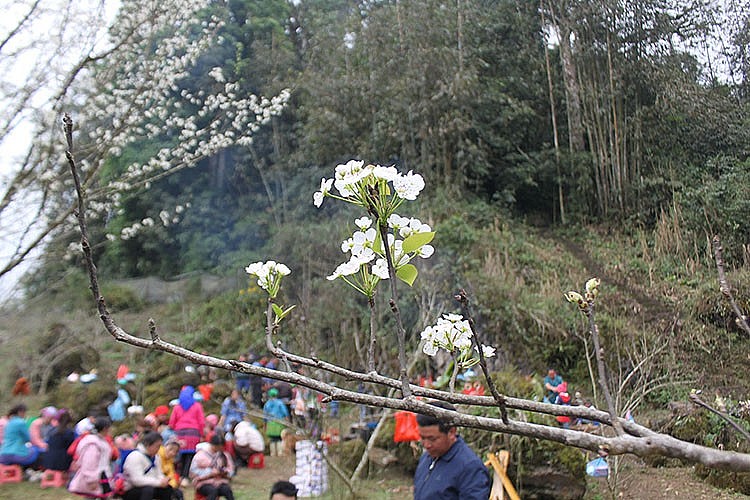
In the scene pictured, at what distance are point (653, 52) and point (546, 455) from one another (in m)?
3.66

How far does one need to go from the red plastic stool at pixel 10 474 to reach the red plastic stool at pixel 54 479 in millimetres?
311

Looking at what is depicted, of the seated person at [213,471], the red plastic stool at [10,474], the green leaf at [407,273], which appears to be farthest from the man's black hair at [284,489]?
the red plastic stool at [10,474]

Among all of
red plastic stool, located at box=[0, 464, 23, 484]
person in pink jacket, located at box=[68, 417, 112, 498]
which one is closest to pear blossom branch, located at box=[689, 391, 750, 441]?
person in pink jacket, located at box=[68, 417, 112, 498]

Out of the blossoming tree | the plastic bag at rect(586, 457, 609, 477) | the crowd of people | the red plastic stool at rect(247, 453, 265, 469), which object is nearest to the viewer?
the blossoming tree

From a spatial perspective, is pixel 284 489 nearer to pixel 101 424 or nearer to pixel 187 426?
pixel 101 424

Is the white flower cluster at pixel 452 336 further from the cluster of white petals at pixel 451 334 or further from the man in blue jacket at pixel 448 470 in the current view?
the man in blue jacket at pixel 448 470

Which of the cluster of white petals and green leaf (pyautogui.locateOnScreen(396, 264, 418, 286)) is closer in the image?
green leaf (pyautogui.locateOnScreen(396, 264, 418, 286))

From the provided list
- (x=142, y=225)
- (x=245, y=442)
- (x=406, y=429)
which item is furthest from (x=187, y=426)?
(x=142, y=225)

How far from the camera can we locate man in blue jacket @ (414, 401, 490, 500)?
2.13m

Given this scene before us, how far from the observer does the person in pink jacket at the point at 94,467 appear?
14.5 feet

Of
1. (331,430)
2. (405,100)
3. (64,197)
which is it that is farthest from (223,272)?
(64,197)

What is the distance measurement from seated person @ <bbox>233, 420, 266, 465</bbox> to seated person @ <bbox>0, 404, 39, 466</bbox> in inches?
78.7

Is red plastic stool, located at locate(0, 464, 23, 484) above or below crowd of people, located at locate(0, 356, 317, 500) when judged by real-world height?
below

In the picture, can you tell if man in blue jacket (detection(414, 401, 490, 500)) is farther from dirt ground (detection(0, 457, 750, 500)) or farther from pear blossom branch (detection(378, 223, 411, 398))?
dirt ground (detection(0, 457, 750, 500))
